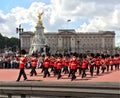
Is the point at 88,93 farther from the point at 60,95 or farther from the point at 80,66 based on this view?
the point at 80,66

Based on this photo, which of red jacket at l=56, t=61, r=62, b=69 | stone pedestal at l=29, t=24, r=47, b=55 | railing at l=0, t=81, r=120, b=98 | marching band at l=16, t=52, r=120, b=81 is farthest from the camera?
stone pedestal at l=29, t=24, r=47, b=55

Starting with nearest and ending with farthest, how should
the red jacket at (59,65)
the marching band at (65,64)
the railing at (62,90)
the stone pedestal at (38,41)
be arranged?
1. the railing at (62,90)
2. the marching band at (65,64)
3. the red jacket at (59,65)
4. the stone pedestal at (38,41)

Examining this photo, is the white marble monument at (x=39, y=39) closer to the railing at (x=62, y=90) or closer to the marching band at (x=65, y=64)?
the marching band at (x=65, y=64)

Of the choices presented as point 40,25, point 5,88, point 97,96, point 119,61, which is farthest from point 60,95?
point 40,25

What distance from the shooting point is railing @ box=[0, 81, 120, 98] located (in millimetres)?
11547

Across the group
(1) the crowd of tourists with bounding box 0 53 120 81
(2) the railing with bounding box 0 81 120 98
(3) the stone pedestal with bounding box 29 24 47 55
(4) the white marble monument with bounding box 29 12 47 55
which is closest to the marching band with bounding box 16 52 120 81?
(1) the crowd of tourists with bounding box 0 53 120 81

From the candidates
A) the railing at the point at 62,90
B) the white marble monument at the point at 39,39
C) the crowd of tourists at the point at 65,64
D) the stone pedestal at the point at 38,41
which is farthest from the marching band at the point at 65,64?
the white marble monument at the point at 39,39

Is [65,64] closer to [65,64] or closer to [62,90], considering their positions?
[65,64]

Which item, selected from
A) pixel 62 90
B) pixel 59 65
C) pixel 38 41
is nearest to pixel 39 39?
pixel 38 41

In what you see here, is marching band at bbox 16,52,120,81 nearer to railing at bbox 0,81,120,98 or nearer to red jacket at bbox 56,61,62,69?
red jacket at bbox 56,61,62,69

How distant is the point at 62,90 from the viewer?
1238 centimetres

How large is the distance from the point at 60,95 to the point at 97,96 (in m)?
1.34

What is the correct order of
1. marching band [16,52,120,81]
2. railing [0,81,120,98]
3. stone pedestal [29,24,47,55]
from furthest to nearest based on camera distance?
1. stone pedestal [29,24,47,55]
2. marching band [16,52,120,81]
3. railing [0,81,120,98]

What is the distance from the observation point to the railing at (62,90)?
37.9 feet
